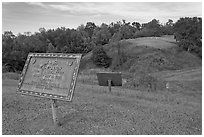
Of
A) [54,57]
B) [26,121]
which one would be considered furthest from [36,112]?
[54,57]

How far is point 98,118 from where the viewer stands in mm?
9320

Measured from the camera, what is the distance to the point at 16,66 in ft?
211

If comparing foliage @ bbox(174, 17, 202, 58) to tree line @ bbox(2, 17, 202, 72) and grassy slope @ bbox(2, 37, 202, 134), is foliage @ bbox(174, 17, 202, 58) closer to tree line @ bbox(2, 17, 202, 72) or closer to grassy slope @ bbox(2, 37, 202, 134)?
tree line @ bbox(2, 17, 202, 72)

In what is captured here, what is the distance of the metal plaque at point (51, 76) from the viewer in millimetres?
7770

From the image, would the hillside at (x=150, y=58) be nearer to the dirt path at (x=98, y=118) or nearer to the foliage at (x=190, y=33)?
the foliage at (x=190, y=33)

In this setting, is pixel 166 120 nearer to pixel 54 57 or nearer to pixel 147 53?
pixel 54 57

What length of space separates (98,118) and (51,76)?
250 centimetres

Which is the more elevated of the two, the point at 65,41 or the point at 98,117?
the point at 98,117

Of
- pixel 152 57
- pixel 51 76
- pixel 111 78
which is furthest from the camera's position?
pixel 152 57

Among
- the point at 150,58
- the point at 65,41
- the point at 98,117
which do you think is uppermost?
the point at 98,117

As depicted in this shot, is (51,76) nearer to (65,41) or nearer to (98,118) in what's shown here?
(98,118)

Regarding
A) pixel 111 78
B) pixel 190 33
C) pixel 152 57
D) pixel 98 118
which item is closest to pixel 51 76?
pixel 98 118

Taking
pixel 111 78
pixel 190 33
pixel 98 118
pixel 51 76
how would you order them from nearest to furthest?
pixel 51 76
pixel 98 118
pixel 111 78
pixel 190 33

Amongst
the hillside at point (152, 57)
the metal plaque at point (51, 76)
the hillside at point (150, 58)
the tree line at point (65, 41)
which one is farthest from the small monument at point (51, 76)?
the hillside at point (152, 57)
